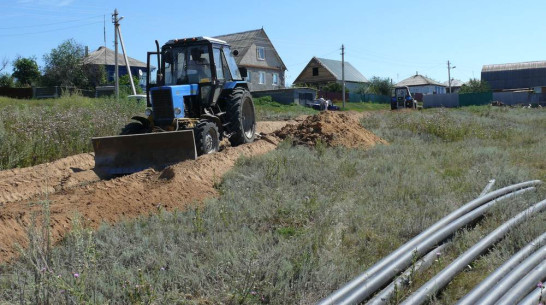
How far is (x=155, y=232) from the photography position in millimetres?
5082

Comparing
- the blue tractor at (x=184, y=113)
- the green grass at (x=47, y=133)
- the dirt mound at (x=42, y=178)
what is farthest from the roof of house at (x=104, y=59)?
the dirt mound at (x=42, y=178)

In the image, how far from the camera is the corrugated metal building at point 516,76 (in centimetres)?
6600

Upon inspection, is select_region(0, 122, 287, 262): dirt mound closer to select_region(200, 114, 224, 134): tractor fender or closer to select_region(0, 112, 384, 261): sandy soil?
select_region(0, 112, 384, 261): sandy soil

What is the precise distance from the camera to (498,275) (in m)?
3.74

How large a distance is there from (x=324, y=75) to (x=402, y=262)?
57378mm

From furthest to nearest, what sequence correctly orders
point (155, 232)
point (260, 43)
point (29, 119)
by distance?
point (260, 43), point (29, 119), point (155, 232)

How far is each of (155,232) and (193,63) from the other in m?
5.94

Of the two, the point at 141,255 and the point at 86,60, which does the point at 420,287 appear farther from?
the point at 86,60

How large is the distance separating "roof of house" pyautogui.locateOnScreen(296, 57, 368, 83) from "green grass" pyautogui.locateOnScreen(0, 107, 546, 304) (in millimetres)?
52683

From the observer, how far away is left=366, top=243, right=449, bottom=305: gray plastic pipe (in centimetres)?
357

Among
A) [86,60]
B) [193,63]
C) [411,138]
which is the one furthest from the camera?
[86,60]

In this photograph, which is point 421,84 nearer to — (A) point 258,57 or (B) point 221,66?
(A) point 258,57

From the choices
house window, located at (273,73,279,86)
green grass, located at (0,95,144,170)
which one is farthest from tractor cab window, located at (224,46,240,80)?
house window, located at (273,73,279,86)

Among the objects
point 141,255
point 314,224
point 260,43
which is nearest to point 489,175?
point 314,224
